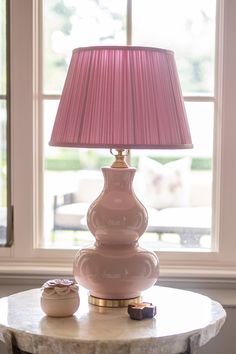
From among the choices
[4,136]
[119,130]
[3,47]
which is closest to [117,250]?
[119,130]

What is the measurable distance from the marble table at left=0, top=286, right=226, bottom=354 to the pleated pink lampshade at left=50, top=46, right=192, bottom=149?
17.0 inches

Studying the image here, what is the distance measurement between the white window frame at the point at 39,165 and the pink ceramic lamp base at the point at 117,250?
0.43 meters

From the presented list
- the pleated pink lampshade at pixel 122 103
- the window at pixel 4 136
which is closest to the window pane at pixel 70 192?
the window at pixel 4 136

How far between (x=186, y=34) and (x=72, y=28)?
1.29ft

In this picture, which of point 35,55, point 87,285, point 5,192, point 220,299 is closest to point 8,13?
point 35,55

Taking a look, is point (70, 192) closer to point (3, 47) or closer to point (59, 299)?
point (3, 47)

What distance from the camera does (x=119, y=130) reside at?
4.69 ft

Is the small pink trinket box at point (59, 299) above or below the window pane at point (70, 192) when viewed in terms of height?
below

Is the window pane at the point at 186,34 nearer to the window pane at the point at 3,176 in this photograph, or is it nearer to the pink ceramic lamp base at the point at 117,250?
the window pane at the point at 3,176

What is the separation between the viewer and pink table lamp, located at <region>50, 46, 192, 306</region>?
4.72 ft

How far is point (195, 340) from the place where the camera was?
57.1 inches

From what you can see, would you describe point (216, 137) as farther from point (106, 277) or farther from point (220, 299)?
point (106, 277)

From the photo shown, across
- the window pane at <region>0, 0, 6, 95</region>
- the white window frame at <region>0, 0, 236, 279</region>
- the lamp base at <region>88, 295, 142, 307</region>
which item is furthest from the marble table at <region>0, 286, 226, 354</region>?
the window pane at <region>0, 0, 6, 95</region>

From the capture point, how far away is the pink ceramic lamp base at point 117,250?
62.1 inches
